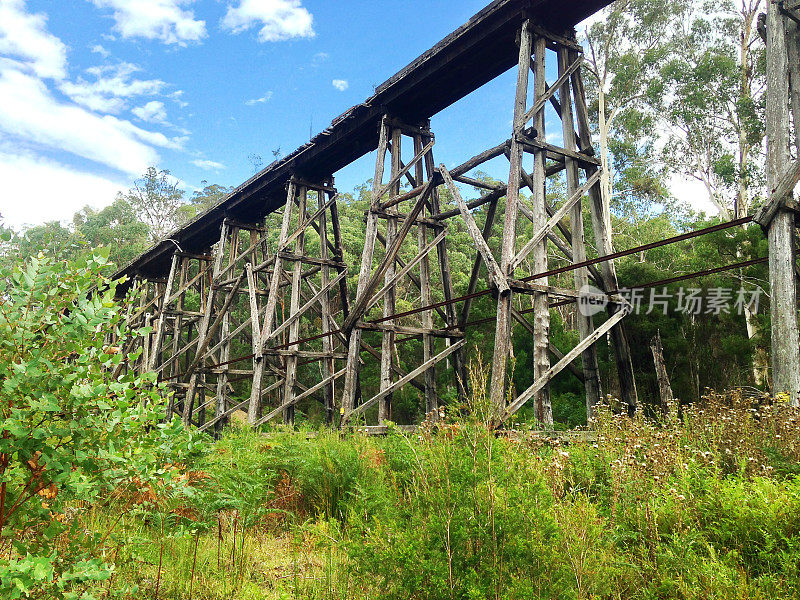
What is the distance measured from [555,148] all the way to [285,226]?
589cm

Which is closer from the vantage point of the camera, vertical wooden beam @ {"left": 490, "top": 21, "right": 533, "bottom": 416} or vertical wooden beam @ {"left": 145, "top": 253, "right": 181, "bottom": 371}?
vertical wooden beam @ {"left": 490, "top": 21, "right": 533, "bottom": 416}

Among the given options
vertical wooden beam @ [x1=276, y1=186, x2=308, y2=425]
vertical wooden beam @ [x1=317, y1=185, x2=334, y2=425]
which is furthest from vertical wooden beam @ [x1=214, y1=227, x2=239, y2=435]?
vertical wooden beam @ [x1=317, y1=185, x2=334, y2=425]

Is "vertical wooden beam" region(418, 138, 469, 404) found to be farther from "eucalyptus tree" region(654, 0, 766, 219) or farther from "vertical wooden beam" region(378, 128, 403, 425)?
"eucalyptus tree" region(654, 0, 766, 219)

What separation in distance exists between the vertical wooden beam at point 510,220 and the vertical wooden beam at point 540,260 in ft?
0.74

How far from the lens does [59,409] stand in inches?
75.4

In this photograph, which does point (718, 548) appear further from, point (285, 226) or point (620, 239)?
point (620, 239)

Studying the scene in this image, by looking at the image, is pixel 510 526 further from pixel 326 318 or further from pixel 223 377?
pixel 223 377

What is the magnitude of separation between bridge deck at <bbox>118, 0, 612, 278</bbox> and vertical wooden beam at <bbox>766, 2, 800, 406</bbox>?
1951 millimetres

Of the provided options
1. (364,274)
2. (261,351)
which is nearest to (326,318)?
(261,351)

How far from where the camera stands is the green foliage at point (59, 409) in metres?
1.98

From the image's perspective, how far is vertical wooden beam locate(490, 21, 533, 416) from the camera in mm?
5965

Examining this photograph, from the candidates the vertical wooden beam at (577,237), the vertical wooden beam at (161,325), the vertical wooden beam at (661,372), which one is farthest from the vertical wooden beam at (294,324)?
the vertical wooden beam at (661,372)

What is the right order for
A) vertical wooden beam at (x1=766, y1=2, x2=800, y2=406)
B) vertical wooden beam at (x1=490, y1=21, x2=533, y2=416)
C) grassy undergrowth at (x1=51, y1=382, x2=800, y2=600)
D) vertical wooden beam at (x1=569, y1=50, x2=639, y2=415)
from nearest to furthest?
grassy undergrowth at (x1=51, y1=382, x2=800, y2=600) < vertical wooden beam at (x1=766, y1=2, x2=800, y2=406) < vertical wooden beam at (x1=490, y1=21, x2=533, y2=416) < vertical wooden beam at (x1=569, y1=50, x2=639, y2=415)

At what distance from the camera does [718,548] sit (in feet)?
9.78
